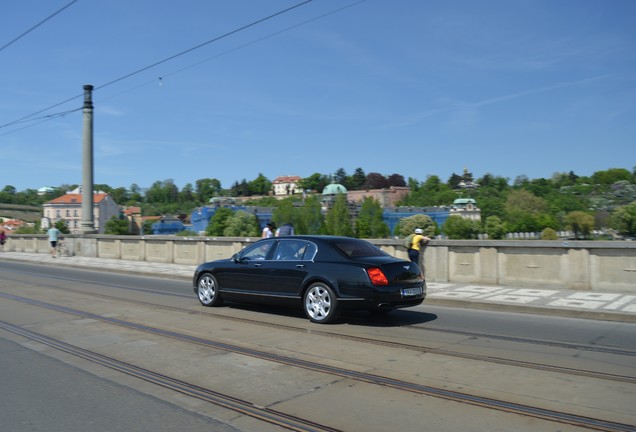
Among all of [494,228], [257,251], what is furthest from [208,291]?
[494,228]

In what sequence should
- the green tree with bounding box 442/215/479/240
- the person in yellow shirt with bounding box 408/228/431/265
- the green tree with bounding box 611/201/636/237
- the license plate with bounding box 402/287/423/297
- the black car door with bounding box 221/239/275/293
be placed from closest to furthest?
the license plate with bounding box 402/287/423/297, the black car door with bounding box 221/239/275/293, the person in yellow shirt with bounding box 408/228/431/265, the green tree with bounding box 611/201/636/237, the green tree with bounding box 442/215/479/240

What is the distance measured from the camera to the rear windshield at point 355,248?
31.0 feet

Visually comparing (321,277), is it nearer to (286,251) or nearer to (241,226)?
(286,251)

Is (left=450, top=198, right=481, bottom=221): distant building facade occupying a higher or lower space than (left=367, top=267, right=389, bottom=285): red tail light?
higher

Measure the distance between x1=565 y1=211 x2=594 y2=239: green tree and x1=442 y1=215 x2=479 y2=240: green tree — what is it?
73.8 feet

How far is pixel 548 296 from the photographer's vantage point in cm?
1195

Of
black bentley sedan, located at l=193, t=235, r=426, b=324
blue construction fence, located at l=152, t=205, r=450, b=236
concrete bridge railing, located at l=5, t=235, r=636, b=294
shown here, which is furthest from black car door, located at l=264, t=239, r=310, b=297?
blue construction fence, located at l=152, t=205, r=450, b=236

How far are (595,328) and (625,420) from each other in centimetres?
482

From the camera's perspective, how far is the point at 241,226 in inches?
4830

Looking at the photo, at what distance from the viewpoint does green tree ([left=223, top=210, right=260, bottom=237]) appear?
11900cm

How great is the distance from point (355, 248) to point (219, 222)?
121510 millimetres

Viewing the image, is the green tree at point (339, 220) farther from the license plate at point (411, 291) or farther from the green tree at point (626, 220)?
the license plate at point (411, 291)

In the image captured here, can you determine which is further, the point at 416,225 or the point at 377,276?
the point at 416,225

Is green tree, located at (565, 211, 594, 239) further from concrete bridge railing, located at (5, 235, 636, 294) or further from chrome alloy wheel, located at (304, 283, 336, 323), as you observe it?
chrome alloy wheel, located at (304, 283, 336, 323)
